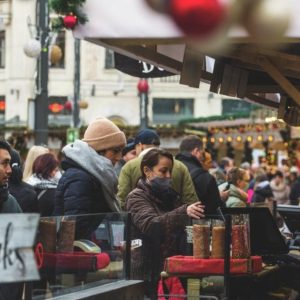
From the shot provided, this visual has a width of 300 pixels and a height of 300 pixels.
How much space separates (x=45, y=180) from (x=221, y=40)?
739 centimetres

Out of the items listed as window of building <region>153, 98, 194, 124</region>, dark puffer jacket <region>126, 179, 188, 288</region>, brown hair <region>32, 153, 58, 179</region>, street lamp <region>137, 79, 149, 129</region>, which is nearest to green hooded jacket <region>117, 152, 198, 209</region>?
brown hair <region>32, 153, 58, 179</region>

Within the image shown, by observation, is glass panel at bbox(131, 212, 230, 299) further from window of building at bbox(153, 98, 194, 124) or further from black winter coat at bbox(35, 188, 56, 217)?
window of building at bbox(153, 98, 194, 124)

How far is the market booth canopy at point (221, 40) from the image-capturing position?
146cm

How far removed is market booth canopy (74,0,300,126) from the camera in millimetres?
1455

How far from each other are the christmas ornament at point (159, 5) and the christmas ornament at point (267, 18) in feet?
0.38

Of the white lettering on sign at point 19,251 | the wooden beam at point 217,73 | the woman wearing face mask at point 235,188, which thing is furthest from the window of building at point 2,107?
the white lettering on sign at point 19,251

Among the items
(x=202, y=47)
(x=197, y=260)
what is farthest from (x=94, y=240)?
(x=202, y=47)

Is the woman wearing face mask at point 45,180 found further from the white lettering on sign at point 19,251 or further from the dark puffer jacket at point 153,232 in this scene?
the white lettering on sign at point 19,251

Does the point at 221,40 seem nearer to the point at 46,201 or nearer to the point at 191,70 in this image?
the point at 191,70

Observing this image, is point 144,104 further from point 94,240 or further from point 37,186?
point 94,240

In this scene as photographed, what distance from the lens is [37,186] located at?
866 centimetres

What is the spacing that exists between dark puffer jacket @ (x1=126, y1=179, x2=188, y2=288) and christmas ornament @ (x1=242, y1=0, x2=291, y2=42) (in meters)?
5.09

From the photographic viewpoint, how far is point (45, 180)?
878 centimetres

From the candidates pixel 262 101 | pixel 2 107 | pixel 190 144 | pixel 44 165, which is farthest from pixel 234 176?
pixel 2 107
